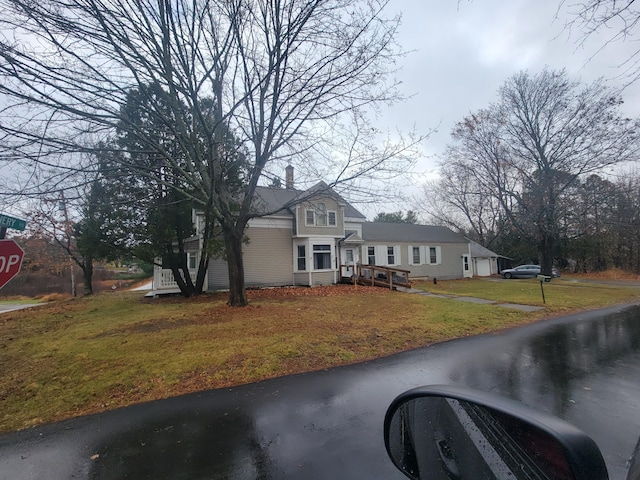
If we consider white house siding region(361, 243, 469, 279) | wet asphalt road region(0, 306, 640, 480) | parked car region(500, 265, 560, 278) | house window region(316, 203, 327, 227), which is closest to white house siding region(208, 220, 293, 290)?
house window region(316, 203, 327, 227)

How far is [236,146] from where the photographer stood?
446 inches

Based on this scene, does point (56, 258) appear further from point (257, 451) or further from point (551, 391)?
point (551, 391)

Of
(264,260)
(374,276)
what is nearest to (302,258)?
(264,260)

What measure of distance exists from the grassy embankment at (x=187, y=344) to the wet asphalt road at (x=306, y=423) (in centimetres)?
57

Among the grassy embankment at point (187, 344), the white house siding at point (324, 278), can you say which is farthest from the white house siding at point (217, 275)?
Result: the grassy embankment at point (187, 344)

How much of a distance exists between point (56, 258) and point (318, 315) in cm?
2769

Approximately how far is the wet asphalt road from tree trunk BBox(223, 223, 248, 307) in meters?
6.79

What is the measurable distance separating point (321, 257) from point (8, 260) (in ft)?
54.5

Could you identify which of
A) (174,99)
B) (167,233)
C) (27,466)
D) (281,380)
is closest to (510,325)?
(281,380)

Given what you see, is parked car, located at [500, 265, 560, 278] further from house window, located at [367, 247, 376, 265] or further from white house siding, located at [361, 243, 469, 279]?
house window, located at [367, 247, 376, 265]

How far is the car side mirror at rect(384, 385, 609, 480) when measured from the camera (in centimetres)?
88

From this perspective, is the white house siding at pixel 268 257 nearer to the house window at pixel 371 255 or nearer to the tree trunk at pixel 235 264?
the tree trunk at pixel 235 264

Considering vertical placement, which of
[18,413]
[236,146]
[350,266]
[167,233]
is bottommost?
[18,413]

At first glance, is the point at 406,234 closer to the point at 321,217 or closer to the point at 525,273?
the point at 321,217
